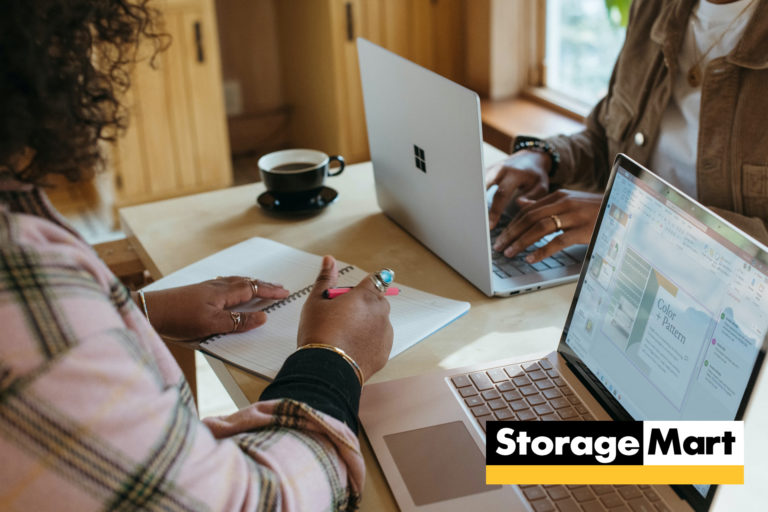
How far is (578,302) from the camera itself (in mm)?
871

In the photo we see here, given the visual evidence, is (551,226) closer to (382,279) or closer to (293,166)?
(382,279)

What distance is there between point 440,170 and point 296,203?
1.20 feet

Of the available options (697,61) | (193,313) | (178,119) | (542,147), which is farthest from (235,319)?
(178,119)

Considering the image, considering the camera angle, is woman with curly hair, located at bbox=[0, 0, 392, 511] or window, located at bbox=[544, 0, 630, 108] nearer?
woman with curly hair, located at bbox=[0, 0, 392, 511]

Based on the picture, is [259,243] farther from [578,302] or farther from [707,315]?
[707,315]

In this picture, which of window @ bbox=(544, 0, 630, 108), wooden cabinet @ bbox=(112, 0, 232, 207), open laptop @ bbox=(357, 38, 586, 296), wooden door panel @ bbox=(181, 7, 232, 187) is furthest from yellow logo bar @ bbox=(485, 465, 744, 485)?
wooden door panel @ bbox=(181, 7, 232, 187)

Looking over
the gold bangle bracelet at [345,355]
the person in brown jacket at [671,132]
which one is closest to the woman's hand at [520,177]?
the person in brown jacket at [671,132]

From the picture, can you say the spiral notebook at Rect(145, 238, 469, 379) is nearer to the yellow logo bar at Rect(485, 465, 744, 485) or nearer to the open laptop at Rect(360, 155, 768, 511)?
the open laptop at Rect(360, 155, 768, 511)

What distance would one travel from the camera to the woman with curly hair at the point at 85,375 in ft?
1.70

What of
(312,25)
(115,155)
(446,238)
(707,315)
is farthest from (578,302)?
(312,25)

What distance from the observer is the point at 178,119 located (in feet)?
9.32

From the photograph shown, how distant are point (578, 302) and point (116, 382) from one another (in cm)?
52

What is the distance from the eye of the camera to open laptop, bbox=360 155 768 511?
0.64m

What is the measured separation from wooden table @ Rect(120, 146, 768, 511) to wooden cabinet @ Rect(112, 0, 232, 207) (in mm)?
1384
